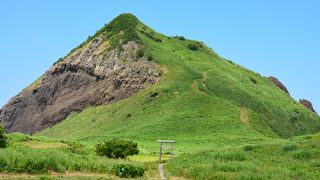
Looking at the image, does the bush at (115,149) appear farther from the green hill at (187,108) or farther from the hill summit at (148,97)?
the hill summit at (148,97)

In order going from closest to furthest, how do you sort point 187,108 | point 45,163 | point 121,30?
1. point 45,163
2. point 187,108
3. point 121,30

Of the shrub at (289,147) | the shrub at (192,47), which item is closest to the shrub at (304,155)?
the shrub at (289,147)

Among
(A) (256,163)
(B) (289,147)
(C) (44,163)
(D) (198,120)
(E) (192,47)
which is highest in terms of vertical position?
(E) (192,47)

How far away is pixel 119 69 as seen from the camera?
358 feet

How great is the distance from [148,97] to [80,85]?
74.8 ft

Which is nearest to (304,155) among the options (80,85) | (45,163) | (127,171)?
A: (127,171)

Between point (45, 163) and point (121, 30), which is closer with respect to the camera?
point (45, 163)

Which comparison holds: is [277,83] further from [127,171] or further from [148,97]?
[127,171]

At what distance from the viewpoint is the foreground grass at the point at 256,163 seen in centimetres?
2983

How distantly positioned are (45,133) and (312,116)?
198 feet

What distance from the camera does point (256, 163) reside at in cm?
3506

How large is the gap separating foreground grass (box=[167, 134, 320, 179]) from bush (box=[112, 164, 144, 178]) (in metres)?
2.90

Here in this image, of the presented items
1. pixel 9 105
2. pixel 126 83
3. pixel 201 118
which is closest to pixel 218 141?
pixel 201 118

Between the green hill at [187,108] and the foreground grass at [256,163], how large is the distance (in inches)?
932
